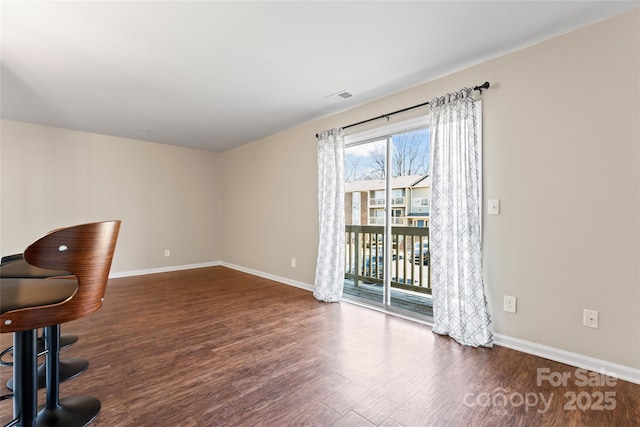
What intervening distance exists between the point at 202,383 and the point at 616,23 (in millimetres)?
3591

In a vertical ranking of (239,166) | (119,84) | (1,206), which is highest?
(119,84)

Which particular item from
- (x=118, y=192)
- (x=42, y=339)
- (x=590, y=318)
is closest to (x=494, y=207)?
(x=590, y=318)

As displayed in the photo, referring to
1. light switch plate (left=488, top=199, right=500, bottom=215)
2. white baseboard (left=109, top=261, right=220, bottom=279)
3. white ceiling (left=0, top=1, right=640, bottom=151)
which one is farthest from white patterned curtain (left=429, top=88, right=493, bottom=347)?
white baseboard (left=109, top=261, right=220, bottom=279)

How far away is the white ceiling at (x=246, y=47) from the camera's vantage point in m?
1.88

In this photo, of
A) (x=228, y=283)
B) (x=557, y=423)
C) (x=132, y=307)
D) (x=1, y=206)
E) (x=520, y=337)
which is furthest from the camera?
(x=228, y=283)

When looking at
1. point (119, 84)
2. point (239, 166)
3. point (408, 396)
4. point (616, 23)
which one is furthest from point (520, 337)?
point (239, 166)

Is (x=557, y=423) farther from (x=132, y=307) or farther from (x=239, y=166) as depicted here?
(x=239, y=166)

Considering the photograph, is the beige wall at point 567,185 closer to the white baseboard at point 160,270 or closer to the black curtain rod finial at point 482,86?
the black curtain rod finial at point 482,86

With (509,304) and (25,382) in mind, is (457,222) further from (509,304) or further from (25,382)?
(25,382)

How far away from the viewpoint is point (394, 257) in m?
3.67

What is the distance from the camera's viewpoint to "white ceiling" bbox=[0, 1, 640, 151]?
1.88m

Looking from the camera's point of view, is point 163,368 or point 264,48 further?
point 264,48

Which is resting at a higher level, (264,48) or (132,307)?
(264,48)

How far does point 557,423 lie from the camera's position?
148 centimetres
